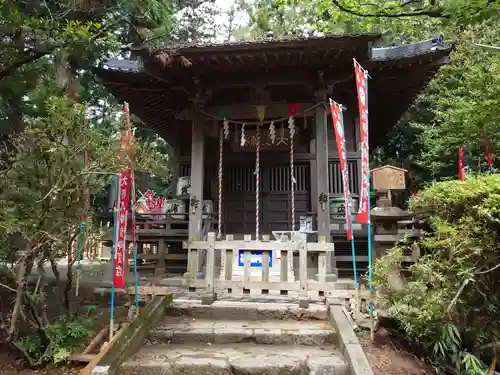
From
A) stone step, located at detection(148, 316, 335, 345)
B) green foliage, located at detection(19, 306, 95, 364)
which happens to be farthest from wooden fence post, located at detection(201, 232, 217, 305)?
green foliage, located at detection(19, 306, 95, 364)

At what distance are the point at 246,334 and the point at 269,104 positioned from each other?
5714 millimetres

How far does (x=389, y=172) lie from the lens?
700cm

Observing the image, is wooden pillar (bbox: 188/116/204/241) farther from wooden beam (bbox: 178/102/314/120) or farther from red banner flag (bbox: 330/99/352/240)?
red banner flag (bbox: 330/99/352/240)

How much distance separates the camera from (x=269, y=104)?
28.4 ft

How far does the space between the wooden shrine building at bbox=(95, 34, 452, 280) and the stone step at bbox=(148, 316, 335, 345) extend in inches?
127

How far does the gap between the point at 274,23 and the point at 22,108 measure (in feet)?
62.9

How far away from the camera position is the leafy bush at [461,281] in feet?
12.9

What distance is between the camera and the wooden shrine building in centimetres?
733

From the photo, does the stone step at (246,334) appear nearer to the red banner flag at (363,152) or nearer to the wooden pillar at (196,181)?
the red banner flag at (363,152)

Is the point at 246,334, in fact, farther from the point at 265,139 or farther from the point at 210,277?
the point at 265,139

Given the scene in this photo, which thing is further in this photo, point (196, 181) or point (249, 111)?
point (249, 111)

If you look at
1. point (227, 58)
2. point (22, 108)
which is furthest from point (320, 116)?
point (22, 108)

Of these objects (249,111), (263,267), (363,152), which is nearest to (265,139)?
(249,111)

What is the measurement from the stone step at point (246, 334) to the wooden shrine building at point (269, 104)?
3213mm
